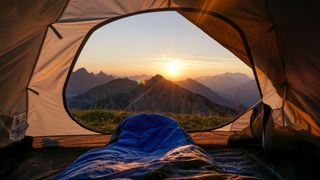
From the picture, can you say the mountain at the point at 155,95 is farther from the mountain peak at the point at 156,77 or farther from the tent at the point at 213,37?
the tent at the point at 213,37

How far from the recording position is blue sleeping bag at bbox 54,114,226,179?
6.34 feet

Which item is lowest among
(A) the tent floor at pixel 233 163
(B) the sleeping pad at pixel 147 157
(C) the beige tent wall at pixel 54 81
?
(A) the tent floor at pixel 233 163

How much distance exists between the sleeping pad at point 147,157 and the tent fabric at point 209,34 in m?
1.13

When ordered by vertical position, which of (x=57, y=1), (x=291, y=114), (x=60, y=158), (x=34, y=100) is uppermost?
(x=57, y=1)

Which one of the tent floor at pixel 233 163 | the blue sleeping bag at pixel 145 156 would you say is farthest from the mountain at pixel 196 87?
the blue sleeping bag at pixel 145 156

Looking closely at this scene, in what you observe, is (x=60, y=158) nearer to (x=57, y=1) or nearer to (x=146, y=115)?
(x=146, y=115)

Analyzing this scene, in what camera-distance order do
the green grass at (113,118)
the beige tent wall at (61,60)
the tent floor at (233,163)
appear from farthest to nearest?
1. the green grass at (113,118)
2. the beige tent wall at (61,60)
3. the tent floor at (233,163)

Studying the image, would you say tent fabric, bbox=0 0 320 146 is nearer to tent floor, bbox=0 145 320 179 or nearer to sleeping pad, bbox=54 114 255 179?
tent floor, bbox=0 145 320 179

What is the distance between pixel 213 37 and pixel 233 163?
1922 mm

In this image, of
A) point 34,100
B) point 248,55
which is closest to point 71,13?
point 34,100

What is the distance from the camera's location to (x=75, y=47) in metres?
3.94

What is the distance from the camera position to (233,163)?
2.97m

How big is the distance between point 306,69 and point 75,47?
2.51 m

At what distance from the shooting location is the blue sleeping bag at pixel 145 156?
6.34 feet
